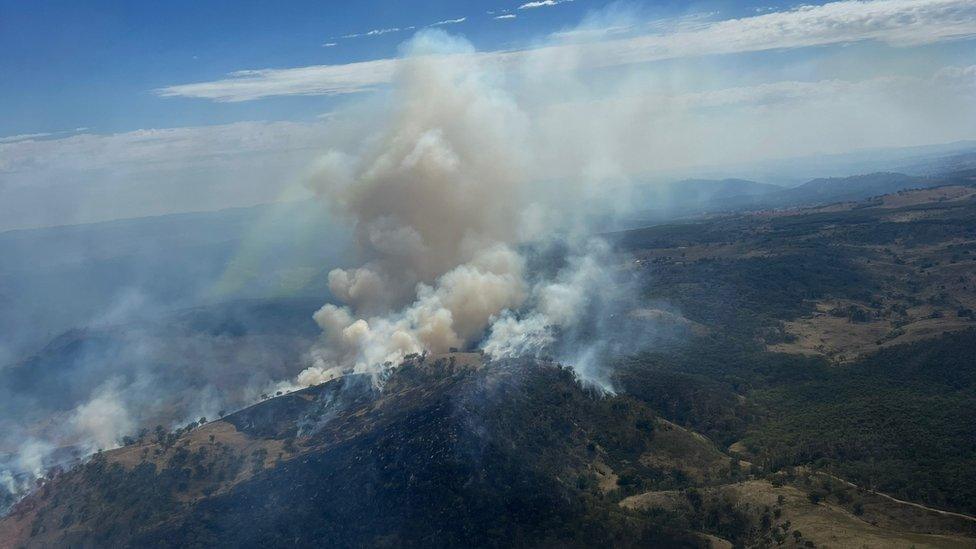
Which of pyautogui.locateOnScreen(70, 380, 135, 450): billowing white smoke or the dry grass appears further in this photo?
pyautogui.locateOnScreen(70, 380, 135, 450): billowing white smoke

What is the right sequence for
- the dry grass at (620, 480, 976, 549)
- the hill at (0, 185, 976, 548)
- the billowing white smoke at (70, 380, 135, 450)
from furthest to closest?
the billowing white smoke at (70, 380, 135, 450), the hill at (0, 185, 976, 548), the dry grass at (620, 480, 976, 549)

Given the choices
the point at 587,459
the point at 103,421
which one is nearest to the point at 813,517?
the point at 587,459

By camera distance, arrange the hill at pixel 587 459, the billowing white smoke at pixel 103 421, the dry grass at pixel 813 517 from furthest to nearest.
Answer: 1. the billowing white smoke at pixel 103 421
2. the hill at pixel 587 459
3. the dry grass at pixel 813 517

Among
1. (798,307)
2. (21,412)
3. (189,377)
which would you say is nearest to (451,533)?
(189,377)

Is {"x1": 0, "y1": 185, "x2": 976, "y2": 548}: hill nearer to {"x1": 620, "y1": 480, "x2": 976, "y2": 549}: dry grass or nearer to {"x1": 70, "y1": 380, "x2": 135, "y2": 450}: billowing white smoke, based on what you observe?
{"x1": 620, "y1": 480, "x2": 976, "y2": 549}: dry grass

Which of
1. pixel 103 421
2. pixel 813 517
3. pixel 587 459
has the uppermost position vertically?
pixel 813 517

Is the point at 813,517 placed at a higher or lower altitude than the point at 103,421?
higher

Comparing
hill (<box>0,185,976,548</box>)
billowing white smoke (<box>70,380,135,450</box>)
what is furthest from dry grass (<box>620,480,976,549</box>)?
billowing white smoke (<box>70,380,135,450</box>)

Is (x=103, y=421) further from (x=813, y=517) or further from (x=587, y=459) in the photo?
(x=813, y=517)

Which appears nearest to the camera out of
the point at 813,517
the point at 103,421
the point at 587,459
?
the point at 813,517

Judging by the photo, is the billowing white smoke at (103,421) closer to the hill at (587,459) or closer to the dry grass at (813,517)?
the hill at (587,459)

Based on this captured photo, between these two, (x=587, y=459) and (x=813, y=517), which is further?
(x=587, y=459)

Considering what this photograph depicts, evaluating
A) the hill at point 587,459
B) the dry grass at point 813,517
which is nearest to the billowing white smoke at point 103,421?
the hill at point 587,459
